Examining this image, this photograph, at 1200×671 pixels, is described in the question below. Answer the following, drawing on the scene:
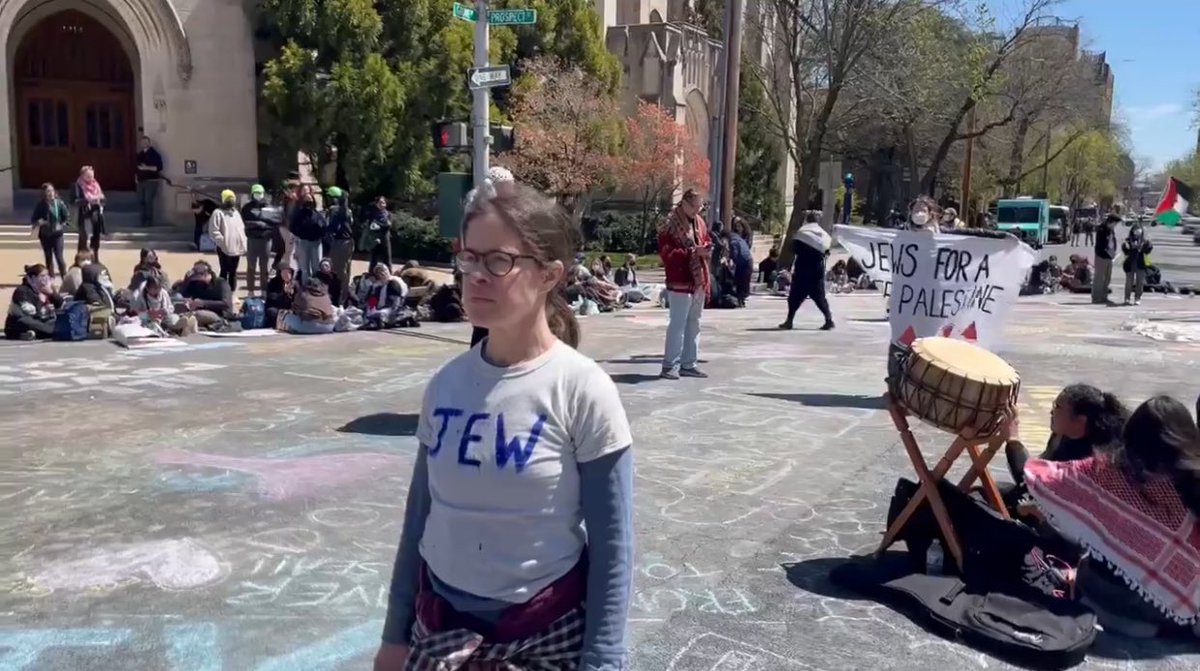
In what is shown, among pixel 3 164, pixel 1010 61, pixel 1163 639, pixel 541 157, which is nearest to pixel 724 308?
pixel 541 157

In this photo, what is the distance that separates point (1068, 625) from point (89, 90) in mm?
26461

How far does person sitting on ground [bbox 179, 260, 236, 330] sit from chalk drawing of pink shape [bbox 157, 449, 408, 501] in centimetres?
709

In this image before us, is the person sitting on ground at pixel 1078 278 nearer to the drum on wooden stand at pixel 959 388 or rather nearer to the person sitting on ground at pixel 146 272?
the person sitting on ground at pixel 146 272

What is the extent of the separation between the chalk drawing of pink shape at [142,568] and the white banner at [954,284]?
4869 mm

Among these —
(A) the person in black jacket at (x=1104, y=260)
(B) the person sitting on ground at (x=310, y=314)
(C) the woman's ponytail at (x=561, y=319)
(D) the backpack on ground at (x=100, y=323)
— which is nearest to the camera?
(C) the woman's ponytail at (x=561, y=319)

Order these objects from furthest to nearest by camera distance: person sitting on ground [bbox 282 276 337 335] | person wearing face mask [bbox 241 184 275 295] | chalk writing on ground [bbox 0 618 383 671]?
person wearing face mask [bbox 241 184 275 295]
person sitting on ground [bbox 282 276 337 335]
chalk writing on ground [bbox 0 618 383 671]

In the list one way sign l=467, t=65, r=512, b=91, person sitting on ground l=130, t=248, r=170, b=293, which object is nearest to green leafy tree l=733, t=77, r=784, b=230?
one way sign l=467, t=65, r=512, b=91

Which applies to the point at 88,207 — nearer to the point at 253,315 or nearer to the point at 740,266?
the point at 253,315

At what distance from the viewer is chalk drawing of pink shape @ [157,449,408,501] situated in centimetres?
607

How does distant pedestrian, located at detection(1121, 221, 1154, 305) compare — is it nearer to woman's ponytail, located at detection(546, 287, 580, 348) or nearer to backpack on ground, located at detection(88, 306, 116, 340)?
backpack on ground, located at detection(88, 306, 116, 340)

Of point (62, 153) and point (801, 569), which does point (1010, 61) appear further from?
point (801, 569)

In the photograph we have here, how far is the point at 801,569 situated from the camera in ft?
15.9

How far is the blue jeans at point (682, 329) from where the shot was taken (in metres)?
9.32

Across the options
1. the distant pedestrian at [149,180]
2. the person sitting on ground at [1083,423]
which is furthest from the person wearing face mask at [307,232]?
the person sitting on ground at [1083,423]
